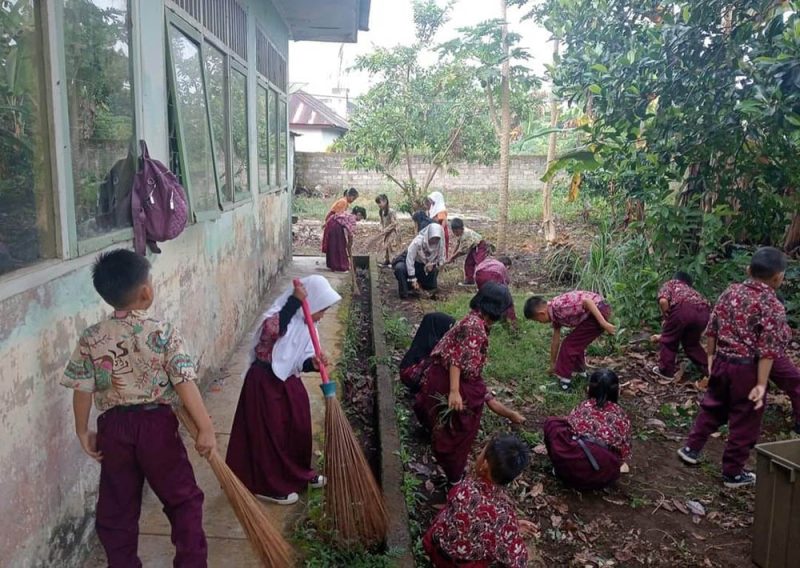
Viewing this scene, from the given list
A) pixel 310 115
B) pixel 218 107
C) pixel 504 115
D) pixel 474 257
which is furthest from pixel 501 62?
pixel 310 115

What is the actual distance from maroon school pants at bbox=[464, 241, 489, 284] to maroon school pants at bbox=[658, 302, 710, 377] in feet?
12.3

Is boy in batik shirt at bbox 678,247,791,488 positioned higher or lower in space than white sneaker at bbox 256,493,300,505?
higher

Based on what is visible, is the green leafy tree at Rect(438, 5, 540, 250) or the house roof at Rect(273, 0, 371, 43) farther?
the green leafy tree at Rect(438, 5, 540, 250)

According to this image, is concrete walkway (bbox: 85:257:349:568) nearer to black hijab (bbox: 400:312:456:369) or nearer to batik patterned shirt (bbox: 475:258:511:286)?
black hijab (bbox: 400:312:456:369)

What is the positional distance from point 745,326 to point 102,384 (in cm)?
379

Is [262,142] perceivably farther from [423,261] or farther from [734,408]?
[734,408]

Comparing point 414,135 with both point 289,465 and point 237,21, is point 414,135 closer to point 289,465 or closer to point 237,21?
point 237,21

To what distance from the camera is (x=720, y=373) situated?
14.6 ft

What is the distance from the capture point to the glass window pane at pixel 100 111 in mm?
3043

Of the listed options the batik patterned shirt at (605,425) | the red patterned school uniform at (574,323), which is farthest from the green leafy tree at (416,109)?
the batik patterned shirt at (605,425)

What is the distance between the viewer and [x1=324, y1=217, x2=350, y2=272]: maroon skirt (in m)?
10.8

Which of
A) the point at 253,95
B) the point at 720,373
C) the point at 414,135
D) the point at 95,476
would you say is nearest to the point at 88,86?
the point at 95,476

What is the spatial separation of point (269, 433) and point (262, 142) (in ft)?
18.2

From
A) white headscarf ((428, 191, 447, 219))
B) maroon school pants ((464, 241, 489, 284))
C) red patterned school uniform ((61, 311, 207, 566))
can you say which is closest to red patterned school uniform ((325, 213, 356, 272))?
white headscarf ((428, 191, 447, 219))
